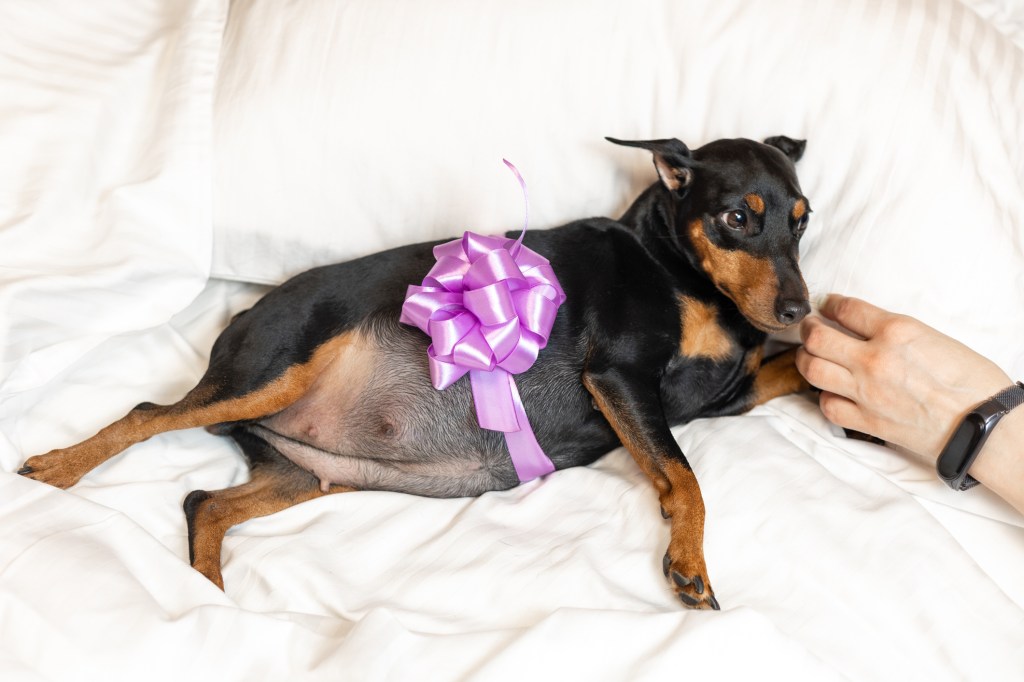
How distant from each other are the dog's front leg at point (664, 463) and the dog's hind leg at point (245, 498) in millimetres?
697

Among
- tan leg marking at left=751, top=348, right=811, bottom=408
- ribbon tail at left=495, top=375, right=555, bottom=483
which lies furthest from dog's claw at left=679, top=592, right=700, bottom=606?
tan leg marking at left=751, top=348, right=811, bottom=408

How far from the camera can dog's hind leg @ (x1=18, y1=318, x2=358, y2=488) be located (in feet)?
6.41

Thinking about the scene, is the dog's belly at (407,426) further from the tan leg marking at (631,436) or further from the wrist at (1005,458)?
the wrist at (1005,458)

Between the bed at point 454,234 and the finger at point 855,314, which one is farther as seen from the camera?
the finger at point 855,314

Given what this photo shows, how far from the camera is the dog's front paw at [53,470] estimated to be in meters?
1.88

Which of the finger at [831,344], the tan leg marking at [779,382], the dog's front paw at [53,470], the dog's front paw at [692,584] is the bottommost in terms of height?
the dog's front paw at [53,470]

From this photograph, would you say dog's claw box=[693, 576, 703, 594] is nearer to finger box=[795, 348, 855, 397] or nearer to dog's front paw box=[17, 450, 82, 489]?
finger box=[795, 348, 855, 397]

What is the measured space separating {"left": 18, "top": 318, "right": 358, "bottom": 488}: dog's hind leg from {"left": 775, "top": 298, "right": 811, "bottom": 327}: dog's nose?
110 centimetres

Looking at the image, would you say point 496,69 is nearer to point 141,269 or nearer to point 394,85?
point 394,85

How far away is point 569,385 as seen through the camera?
203cm

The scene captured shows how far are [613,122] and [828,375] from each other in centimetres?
84

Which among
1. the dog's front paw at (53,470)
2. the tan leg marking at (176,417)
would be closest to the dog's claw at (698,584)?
the tan leg marking at (176,417)

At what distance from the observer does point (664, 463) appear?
1822mm

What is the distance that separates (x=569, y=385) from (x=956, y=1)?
4.49 ft
